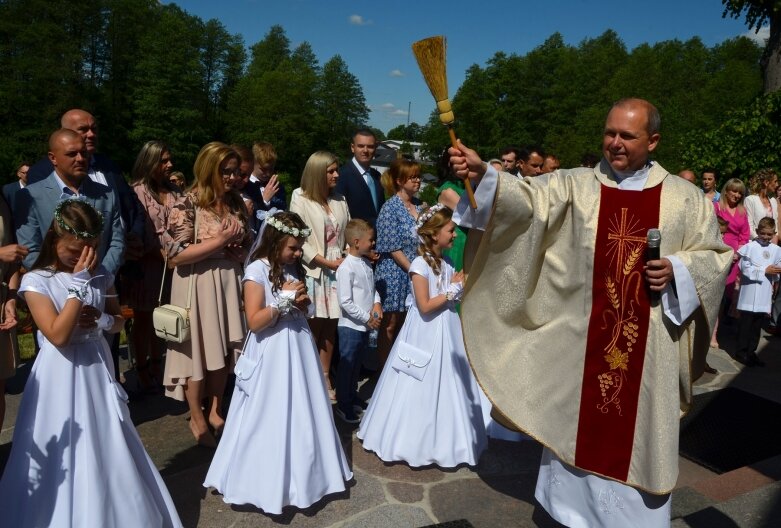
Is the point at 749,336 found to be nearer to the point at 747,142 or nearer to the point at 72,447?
the point at 747,142

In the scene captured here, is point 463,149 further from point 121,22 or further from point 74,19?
point 121,22

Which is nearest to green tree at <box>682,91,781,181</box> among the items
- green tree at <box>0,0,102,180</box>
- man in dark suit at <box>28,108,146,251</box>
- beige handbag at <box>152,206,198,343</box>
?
man in dark suit at <box>28,108,146,251</box>

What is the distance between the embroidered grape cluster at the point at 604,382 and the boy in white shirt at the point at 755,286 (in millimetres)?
4727

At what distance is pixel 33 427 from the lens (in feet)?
9.99

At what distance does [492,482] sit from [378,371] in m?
2.31

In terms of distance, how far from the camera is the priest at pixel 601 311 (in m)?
3.23

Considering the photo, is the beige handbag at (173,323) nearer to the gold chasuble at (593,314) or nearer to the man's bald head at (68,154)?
the man's bald head at (68,154)

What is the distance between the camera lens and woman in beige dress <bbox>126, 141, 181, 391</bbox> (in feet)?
17.8

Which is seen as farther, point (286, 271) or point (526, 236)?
point (286, 271)

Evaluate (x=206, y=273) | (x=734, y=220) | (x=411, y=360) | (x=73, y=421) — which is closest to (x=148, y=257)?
(x=206, y=273)

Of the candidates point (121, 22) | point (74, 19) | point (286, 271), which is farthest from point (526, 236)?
point (121, 22)

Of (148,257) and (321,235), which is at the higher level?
(321,235)

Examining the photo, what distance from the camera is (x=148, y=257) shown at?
549 cm

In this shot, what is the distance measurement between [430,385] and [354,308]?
866 millimetres
